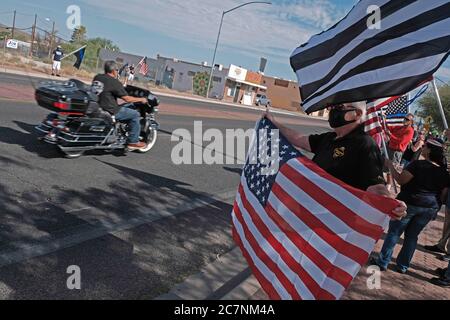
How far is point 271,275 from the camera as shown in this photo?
3648 millimetres

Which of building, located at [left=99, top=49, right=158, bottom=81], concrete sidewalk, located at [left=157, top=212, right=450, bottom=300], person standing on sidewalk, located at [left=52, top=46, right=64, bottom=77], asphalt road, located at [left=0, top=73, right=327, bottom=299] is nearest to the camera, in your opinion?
asphalt road, located at [left=0, top=73, right=327, bottom=299]

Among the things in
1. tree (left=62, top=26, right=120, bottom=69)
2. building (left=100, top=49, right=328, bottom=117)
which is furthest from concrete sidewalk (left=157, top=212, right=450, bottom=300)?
building (left=100, top=49, right=328, bottom=117)

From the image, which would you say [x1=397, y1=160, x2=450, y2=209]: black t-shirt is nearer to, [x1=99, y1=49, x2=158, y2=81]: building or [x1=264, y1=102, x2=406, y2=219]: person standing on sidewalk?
[x1=264, y1=102, x2=406, y2=219]: person standing on sidewalk

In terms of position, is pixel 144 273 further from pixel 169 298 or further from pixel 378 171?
pixel 378 171

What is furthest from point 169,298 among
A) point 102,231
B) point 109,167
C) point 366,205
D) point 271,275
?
point 109,167

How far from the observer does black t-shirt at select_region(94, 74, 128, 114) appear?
8.20 metres

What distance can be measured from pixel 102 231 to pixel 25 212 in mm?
949

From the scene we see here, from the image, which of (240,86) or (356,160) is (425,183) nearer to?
(356,160)

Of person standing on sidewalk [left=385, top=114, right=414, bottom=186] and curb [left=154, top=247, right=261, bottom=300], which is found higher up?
person standing on sidewalk [left=385, top=114, right=414, bottom=186]

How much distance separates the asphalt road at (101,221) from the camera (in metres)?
4.01

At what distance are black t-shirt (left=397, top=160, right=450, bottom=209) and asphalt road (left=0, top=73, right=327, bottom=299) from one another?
2.49 metres

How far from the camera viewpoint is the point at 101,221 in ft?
17.8

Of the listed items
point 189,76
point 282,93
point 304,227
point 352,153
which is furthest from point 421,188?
point 282,93

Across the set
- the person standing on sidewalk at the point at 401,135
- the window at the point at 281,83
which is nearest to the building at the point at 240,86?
the window at the point at 281,83
